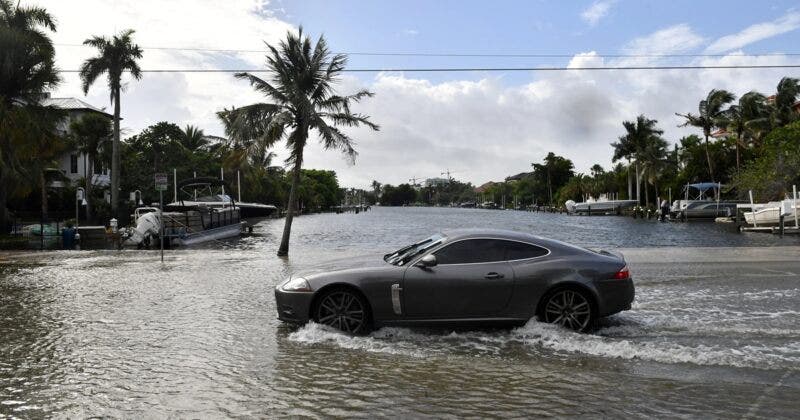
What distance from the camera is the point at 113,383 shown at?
591 cm

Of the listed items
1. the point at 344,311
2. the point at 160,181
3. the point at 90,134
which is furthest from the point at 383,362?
the point at 90,134

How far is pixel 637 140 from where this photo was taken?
287 ft

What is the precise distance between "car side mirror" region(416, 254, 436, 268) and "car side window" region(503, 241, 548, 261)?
3.26ft

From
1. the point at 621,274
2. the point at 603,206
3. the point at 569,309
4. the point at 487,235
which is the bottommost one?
the point at 569,309

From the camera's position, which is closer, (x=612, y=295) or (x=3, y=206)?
(x=612, y=295)

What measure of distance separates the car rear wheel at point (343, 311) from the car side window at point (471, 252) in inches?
45.7

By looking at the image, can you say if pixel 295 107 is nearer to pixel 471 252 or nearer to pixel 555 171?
pixel 471 252

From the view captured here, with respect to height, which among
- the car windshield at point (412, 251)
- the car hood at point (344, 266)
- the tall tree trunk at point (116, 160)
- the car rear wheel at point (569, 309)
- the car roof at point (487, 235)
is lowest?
the car rear wheel at point (569, 309)

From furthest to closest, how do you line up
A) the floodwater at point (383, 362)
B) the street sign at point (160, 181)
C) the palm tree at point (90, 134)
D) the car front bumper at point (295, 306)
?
the palm tree at point (90, 134) → the street sign at point (160, 181) → the car front bumper at point (295, 306) → the floodwater at point (383, 362)

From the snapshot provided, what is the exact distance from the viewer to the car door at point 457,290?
7.79 metres

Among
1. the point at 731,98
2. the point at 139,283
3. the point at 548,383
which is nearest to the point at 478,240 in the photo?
the point at 548,383

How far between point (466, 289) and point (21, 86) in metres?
29.0

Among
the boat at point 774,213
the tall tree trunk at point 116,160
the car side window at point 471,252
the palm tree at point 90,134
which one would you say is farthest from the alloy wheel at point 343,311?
the palm tree at point 90,134

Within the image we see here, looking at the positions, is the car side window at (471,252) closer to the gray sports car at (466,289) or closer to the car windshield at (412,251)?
the gray sports car at (466,289)
